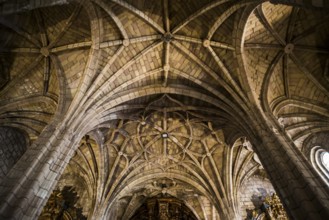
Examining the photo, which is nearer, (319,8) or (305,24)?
(319,8)

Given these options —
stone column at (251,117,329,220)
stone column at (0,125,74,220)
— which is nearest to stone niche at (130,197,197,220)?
stone column at (251,117,329,220)

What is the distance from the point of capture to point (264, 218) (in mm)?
14555

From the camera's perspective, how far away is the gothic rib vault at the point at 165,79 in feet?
30.2

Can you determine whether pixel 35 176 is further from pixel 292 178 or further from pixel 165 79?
pixel 165 79

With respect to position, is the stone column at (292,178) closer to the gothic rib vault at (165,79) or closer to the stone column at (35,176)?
the gothic rib vault at (165,79)

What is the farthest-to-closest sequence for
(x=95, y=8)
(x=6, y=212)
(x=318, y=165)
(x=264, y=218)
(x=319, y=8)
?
1. (x=264, y=218)
2. (x=318, y=165)
3. (x=95, y=8)
4. (x=6, y=212)
5. (x=319, y=8)

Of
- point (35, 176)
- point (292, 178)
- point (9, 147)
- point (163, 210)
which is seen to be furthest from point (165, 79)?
point (163, 210)

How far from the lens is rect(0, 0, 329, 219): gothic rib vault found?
30.2 feet

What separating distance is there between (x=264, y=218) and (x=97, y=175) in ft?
35.4

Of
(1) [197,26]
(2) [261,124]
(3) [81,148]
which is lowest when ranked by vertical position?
(2) [261,124]

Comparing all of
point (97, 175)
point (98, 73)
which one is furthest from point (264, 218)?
point (98, 73)

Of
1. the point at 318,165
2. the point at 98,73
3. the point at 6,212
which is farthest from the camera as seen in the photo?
the point at 318,165

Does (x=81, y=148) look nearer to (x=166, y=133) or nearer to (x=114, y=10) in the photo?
(x=166, y=133)

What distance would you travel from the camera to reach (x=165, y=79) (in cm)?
1243
